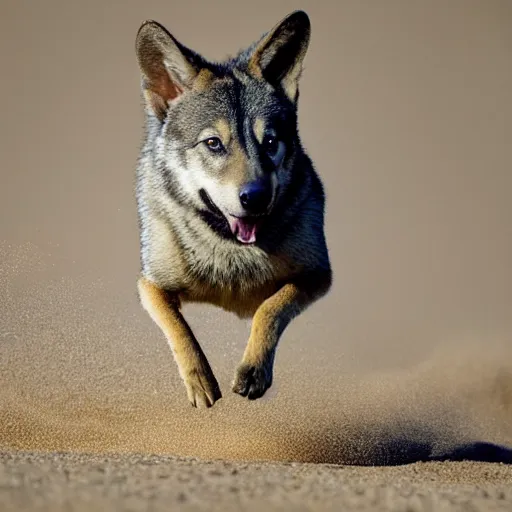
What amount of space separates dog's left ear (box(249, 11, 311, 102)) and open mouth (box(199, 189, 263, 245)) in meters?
0.59

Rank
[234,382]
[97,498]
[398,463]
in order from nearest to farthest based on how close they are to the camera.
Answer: [97,498], [234,382], [398,463]

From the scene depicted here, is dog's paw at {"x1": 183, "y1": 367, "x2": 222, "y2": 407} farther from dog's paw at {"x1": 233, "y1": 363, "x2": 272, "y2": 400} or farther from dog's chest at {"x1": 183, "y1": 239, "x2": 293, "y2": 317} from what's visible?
dog's chest at {"x1": 183, "y1": 239, "x2": 293, "y2": 317}

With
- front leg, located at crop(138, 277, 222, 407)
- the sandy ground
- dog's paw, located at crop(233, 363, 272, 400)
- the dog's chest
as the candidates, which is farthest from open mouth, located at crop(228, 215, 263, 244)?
the sandy ground

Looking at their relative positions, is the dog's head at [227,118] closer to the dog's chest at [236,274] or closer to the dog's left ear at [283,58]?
the dog's left ear at [283,58]

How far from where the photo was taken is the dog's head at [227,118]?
12.5 feet

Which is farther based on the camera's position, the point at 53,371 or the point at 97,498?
the point at 53,371

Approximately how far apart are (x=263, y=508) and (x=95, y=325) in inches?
87.0

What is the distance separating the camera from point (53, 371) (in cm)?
505

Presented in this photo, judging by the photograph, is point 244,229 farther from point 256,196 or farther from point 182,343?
point 182,343

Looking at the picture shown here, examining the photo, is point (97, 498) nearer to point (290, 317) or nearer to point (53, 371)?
point (290, 317)

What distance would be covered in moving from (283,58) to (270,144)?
17.3 inches

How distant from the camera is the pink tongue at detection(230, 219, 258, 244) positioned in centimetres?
388

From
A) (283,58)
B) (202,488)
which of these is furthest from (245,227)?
(202,488)

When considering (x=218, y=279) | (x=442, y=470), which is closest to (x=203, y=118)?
(x=218, y=279)
